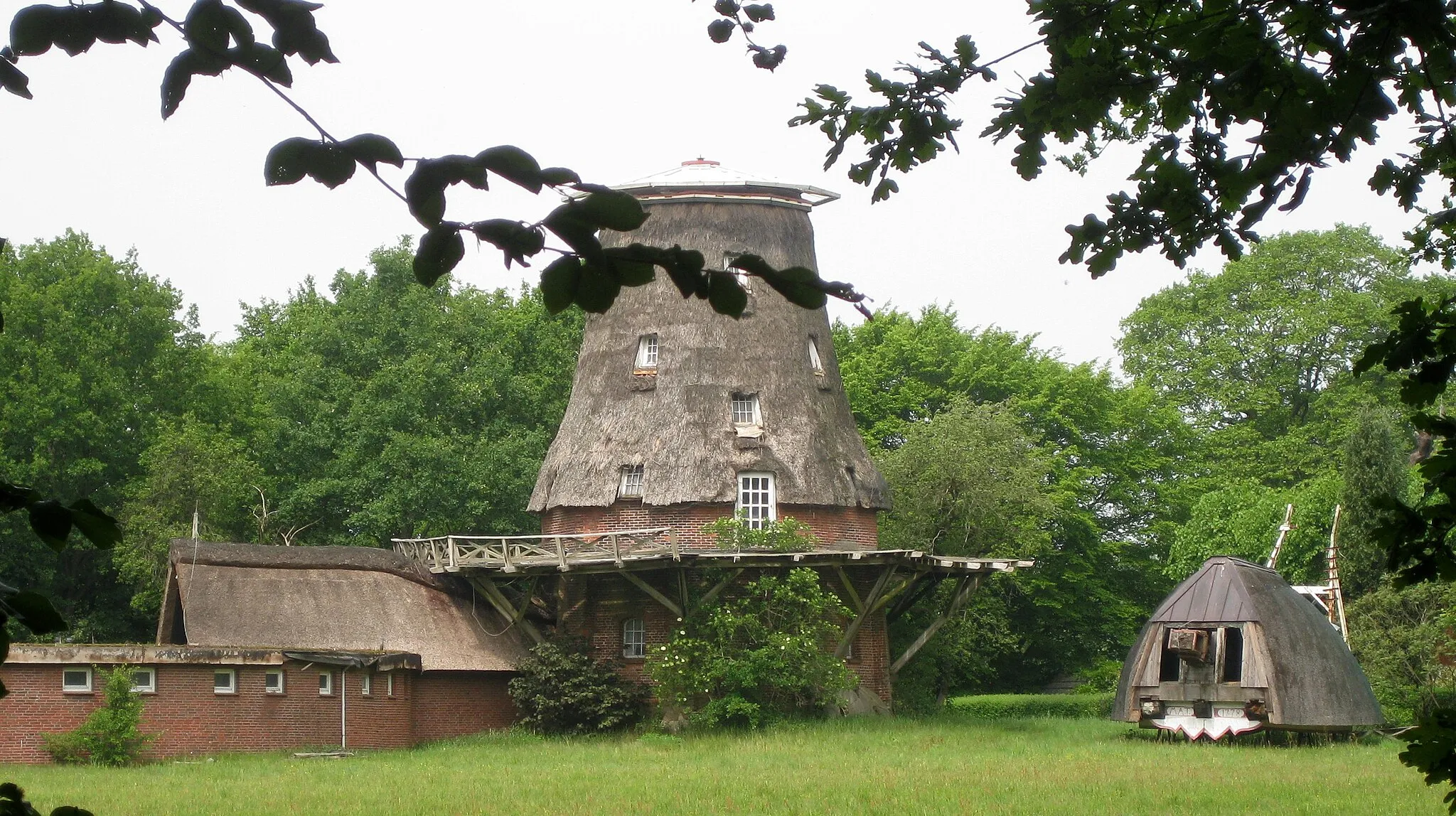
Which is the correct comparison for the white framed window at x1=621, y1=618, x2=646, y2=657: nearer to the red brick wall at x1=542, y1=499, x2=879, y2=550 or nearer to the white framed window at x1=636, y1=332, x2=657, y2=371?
the red brick wall at x1=542, y1=499, x2=879, y2=550

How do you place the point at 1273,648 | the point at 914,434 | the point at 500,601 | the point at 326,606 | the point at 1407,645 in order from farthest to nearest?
1. the point at 914,434
2. the point at 500,601
3. the point at 1407,645
4. the point at 326,606
5. the point at 1273,648

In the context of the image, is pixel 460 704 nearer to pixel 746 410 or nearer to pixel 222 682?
pixel 222 682

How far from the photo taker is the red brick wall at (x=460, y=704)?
31.3 meters

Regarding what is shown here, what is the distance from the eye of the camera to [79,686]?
2650cm

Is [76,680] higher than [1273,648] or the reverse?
the reverse

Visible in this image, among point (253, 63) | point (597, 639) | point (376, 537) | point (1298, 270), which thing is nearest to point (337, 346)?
point (376, 537)

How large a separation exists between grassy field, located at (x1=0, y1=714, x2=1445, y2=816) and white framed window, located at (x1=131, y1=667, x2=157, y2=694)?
1.97 m

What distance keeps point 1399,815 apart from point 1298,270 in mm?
34630

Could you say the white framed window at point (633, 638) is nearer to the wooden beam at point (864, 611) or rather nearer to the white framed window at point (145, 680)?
the wooden beam at point (864, 611)

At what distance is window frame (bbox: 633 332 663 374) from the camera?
3391cm

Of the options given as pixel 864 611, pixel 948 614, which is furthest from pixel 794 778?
pixel 948 614

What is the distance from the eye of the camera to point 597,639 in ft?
106

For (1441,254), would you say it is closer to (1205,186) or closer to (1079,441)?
(1205,186)

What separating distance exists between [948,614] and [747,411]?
557 centimetres
